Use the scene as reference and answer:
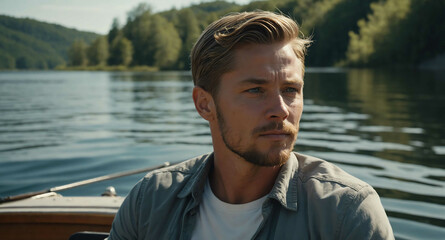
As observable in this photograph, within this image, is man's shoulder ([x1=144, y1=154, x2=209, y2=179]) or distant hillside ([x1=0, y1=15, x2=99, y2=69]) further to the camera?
distant hillside ([x1=0, y1=15, x2=99, y2=69])

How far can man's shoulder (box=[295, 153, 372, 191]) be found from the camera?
1805mm

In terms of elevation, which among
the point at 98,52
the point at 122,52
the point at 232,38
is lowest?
the point at 232,38

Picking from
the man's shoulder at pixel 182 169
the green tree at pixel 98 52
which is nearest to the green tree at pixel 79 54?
the green tree at pixel 98 52

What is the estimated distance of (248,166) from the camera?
2.11 metres

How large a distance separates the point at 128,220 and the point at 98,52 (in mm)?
127507

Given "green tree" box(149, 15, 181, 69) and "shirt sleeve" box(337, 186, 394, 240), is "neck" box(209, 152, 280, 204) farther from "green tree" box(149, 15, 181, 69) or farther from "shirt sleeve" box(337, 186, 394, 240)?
"green tree" box(149, 15, 181, 69)

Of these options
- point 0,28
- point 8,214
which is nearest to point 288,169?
point 8,214

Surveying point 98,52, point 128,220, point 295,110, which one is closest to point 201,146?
point 128,220

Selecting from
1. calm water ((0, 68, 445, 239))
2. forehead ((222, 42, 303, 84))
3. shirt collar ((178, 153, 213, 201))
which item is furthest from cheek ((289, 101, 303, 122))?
calm water ((0, 68, 445, 239))

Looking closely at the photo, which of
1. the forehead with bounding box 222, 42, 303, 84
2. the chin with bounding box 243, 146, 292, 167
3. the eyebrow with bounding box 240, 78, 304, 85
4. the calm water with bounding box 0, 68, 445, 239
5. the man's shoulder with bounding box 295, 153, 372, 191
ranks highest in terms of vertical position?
the forehead with bounding box 222, 42, 303, 84

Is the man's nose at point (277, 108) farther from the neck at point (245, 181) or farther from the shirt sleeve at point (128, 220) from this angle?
the shirt sleeve at point (128, 220)

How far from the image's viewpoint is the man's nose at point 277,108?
1.97 meters

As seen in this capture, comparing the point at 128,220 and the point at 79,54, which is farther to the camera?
the point at 79,54

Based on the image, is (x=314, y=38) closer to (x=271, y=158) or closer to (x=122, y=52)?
(x=122, y=52)
